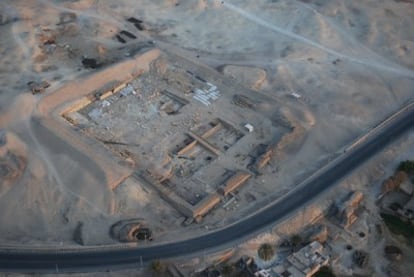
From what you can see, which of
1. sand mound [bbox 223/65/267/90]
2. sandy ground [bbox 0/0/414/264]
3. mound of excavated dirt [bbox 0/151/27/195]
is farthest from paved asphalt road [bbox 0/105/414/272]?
sand mound [bbox 223/65/267/90]

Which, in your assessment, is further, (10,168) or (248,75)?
(248,75)

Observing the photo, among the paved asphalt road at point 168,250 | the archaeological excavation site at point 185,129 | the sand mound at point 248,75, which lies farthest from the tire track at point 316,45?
the paved asphalt road at point 168,250

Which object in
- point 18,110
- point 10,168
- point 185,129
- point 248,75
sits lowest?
point 10,168

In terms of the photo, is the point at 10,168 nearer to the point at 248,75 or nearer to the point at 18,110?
the point at 18,110

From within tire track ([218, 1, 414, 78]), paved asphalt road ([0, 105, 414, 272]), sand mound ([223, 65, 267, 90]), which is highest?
tire track ([218, 1, 414, 78])

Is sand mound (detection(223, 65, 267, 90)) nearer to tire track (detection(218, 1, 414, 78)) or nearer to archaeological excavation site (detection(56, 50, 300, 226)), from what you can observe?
archaeological excavation site (detection(56, 50, 300, 226))

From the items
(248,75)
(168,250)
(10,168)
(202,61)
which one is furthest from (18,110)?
(248,75)

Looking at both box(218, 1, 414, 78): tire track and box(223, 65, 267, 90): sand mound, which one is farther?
box(218, 1, 414, 78): tire track

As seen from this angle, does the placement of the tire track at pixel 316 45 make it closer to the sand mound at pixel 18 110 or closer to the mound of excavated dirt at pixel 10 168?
the sand mound at pixel 18 110
